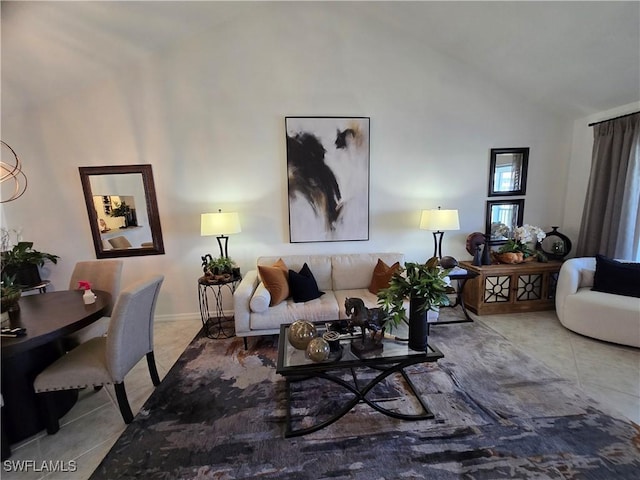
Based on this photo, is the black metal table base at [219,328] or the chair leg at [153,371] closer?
the chair leg at [153,371]

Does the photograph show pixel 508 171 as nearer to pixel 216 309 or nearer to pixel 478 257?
pixel 478 257

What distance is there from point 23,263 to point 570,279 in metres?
5.93

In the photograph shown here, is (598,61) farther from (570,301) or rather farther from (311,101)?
(311,101)

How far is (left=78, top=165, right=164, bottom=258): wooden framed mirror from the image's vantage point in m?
3.23

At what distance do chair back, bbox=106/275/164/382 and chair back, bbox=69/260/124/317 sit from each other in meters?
0.66

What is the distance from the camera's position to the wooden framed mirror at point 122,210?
127 inches

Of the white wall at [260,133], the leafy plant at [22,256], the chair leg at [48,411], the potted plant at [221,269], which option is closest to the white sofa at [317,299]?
the potted plant at [221,269]

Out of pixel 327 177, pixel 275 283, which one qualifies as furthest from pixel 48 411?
pixel 327 177

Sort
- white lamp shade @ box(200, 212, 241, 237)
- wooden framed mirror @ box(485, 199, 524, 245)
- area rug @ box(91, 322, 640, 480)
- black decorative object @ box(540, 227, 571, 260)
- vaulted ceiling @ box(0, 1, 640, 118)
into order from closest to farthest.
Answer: area rug @ box(91, 322, 640, 480)
vaulted ceiling @ box(0, 1, 640, 118)
white lamp shade @ box(200, 212, 241, 237)
black decorative object @ box(540, 227, 571, 260)
wooden framed mirror @ box(485, 199, 524, 245)

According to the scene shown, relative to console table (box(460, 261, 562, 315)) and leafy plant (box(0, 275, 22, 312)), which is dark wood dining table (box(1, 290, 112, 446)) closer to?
leafy plant (box(0, 275, 22, 312))

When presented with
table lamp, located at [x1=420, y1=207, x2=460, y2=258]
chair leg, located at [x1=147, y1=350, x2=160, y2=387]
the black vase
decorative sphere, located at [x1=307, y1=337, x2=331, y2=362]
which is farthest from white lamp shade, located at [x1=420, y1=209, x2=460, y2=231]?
chair leg, located at [x1=147, y1=350, x2=160, y2=387]

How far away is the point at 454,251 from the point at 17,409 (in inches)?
175

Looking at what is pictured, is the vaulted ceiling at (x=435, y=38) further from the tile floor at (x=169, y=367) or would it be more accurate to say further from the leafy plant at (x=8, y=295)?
the tile floor at (x=169, y=367)

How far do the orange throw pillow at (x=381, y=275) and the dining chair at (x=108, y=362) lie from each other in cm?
211
